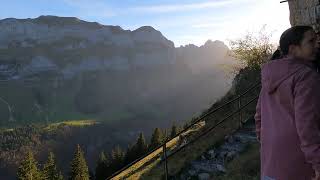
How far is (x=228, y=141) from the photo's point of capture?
12.3m

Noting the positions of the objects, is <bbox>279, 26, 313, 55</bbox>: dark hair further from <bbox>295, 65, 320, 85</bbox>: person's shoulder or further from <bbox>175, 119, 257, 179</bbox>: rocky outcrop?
<bbox>175, 119, 257, 179</bbox>: rocky outcrop

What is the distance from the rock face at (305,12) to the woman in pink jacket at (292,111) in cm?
316

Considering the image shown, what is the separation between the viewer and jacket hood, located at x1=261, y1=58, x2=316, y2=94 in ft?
9.70

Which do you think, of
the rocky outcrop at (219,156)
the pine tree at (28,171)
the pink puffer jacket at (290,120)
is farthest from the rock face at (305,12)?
the pine tree at (28,171)

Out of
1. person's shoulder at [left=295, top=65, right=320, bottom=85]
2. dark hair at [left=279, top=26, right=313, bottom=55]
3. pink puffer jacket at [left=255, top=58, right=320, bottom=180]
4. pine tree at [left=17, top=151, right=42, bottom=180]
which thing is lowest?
pine tree at [left=17, top=151, right=42, bottom=180]

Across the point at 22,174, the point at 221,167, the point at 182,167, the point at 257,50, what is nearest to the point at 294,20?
the point at 221,167

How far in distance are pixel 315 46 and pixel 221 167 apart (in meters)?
7.67

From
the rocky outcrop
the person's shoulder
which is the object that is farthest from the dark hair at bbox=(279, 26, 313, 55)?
the rocky outcrop

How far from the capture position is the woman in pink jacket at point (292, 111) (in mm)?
2721

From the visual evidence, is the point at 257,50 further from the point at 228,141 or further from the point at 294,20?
the point at 294,20

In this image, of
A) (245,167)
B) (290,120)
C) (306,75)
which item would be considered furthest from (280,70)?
(245,167)

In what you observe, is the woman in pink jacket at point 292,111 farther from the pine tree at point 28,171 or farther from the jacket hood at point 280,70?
the pine tree at point 28,171

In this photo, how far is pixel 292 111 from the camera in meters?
2.94

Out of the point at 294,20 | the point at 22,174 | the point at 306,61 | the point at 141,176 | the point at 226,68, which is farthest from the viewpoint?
the point at 22,174
